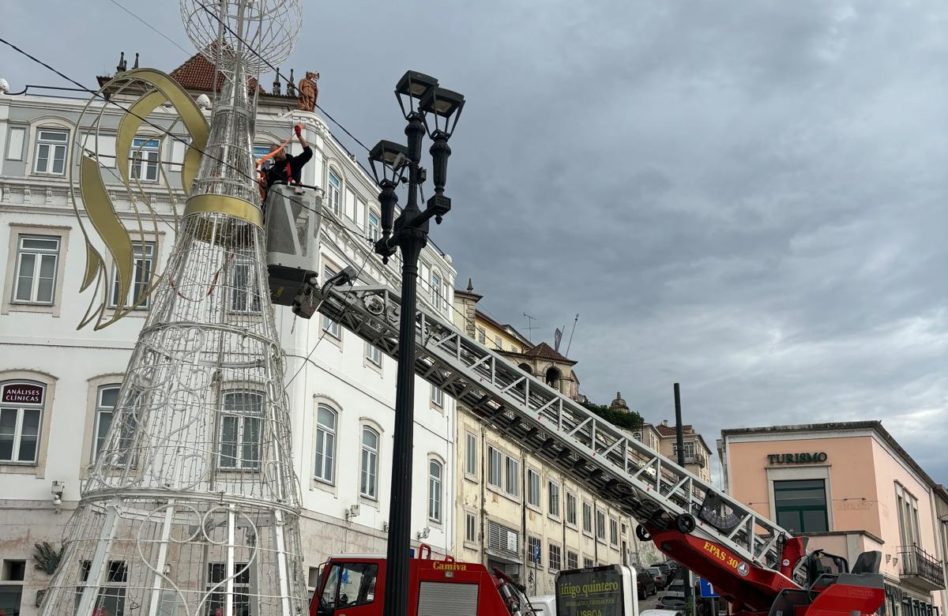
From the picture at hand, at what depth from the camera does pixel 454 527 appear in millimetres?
35281

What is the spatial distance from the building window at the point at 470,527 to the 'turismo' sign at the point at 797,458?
12009 mm

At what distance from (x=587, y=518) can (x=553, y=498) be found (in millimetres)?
6040

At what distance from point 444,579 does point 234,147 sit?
6.91 m

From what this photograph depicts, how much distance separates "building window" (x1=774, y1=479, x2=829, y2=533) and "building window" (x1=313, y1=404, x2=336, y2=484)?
1963 cm

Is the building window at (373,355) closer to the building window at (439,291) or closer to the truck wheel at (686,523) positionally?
the building window at (439,291)

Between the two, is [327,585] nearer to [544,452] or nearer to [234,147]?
[544,452]

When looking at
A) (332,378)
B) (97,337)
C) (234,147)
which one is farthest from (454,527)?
(234,147)

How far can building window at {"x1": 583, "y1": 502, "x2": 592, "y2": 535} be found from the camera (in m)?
51.2

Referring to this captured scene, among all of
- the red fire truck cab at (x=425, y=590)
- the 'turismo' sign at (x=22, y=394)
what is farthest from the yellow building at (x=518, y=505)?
the red fire truck cab at (x=425, y=590)

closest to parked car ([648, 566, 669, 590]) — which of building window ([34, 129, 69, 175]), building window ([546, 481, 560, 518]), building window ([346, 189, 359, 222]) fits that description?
building window ([546, 481, 560, 518])

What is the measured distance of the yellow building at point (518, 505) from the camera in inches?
1473

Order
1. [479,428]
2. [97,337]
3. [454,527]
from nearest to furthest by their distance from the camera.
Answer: [97,337]
[454,527]
[479,428]

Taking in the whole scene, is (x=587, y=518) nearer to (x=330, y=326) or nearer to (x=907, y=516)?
(x=907, y=516)

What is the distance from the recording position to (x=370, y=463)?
3011 cm
